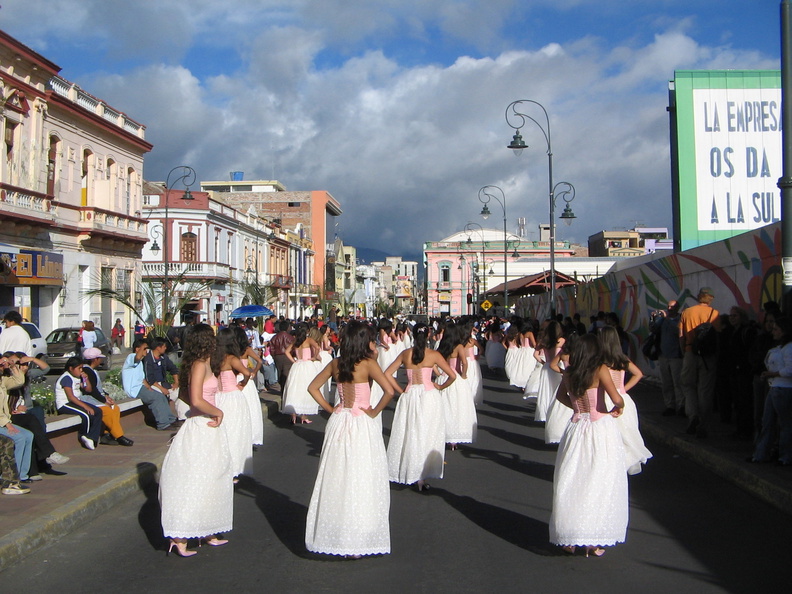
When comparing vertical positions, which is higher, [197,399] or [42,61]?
[42,61]

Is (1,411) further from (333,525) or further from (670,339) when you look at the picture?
(670,339)

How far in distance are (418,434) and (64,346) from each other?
20.1 m

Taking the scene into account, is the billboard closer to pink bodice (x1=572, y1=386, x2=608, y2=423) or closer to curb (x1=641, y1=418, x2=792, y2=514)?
curb (x1=641, y1=418, x2=792, y2=514)

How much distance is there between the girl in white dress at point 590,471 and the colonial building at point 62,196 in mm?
22363

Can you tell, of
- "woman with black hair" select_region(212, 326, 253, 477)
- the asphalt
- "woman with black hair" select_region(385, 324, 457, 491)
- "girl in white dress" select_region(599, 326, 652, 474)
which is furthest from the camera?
"woman with black hair" select_region(212, 326, 253, 477)

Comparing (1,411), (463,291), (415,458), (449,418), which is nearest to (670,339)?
(449,418)

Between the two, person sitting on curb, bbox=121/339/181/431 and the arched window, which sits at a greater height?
the arched window

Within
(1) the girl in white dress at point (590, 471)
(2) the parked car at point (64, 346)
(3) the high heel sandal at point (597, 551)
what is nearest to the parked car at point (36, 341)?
(2) the parked car at point (64, 346)

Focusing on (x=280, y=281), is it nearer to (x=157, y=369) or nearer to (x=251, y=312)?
(x=251, y=312)

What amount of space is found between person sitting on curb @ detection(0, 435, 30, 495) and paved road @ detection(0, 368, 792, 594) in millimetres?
929

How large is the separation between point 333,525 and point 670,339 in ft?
28.2

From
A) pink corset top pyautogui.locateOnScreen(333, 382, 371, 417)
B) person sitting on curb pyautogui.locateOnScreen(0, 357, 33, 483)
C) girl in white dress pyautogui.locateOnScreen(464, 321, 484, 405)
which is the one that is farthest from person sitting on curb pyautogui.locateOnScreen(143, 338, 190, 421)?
pink corset top pyautogui.locateOnScreen(333, 382, 371, 417)

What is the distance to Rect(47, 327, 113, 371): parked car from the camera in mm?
25094

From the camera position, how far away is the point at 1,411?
791 cm
